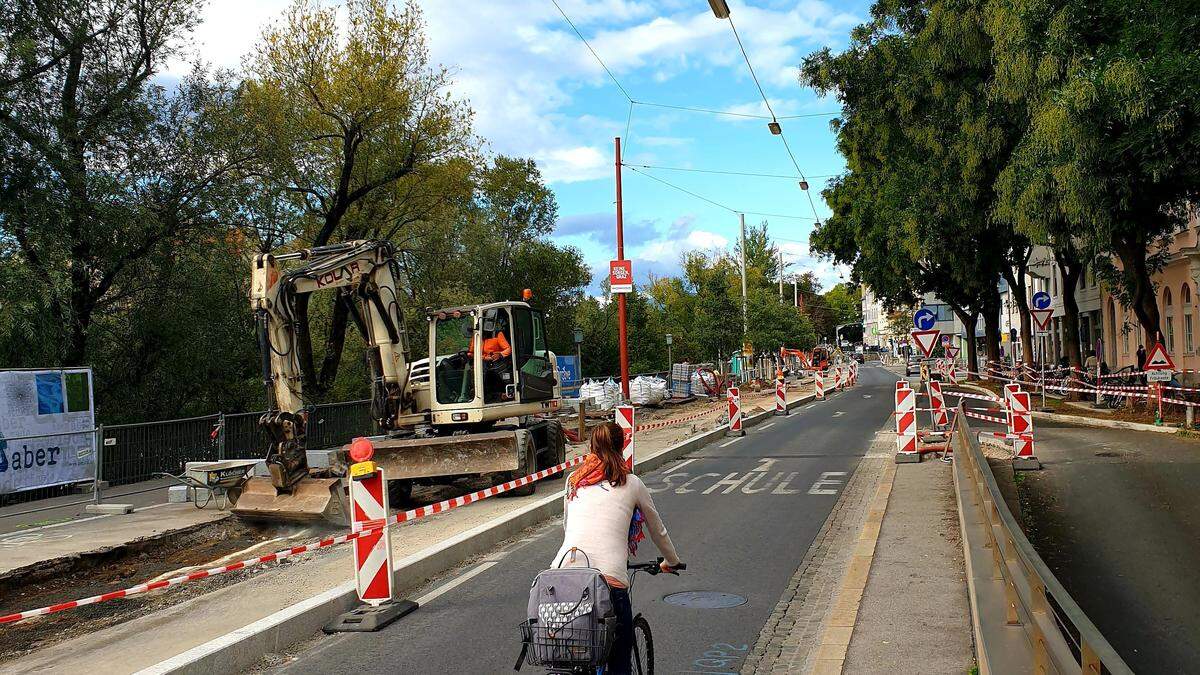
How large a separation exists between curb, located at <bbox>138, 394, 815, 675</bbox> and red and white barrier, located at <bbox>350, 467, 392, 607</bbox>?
0.35 m

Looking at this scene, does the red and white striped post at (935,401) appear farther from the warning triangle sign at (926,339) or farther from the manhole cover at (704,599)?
the manhole cover at (704,599)

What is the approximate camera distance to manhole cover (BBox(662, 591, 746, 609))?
24.8 ft

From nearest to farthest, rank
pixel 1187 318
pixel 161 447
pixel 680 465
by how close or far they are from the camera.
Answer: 1. pixel 161 447
2. pixel 680 465
3. pixel 1187 318

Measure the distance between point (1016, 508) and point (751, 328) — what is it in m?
40.5

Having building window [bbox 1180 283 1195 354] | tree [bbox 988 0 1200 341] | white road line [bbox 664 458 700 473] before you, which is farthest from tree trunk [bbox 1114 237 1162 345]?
white road line [bbox 664 458 700 473]

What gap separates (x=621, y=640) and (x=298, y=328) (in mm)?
9611

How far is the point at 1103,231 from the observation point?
18.5m

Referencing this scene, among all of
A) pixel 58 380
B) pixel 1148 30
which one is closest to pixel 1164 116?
pixel 1148 30

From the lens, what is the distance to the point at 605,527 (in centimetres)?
439

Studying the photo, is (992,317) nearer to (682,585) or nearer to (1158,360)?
(1158,360)

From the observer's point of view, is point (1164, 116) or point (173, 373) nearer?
point (1164, 116)

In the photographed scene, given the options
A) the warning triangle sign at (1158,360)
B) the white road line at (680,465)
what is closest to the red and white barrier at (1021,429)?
the white road line at (680,465)

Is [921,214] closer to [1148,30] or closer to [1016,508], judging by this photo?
[1148,30]

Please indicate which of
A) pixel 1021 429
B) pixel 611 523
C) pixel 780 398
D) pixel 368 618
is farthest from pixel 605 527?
pixel 780 398
